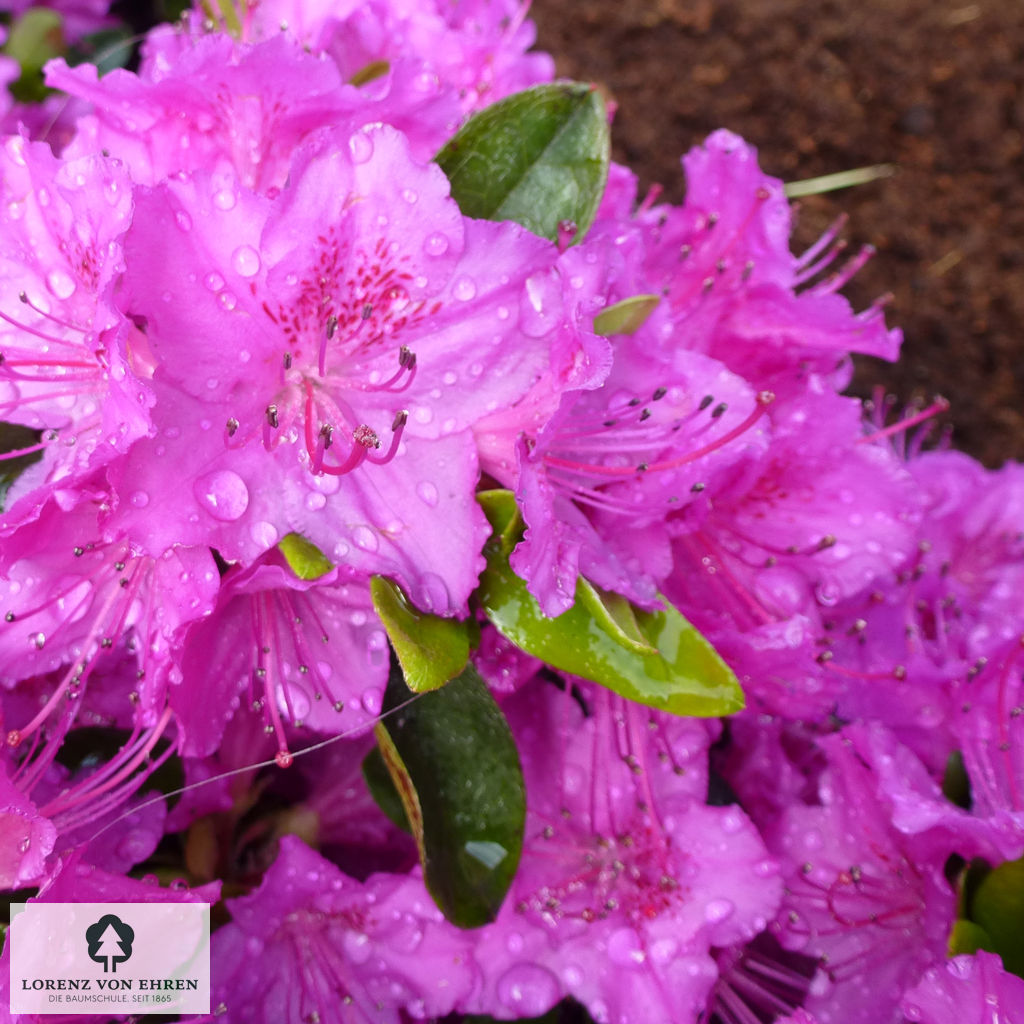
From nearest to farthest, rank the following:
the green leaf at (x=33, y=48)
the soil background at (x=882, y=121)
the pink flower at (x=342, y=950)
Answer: the pink flower at (x=342, y=950) < the green leaf at (x=33, y=48) < the soil background at (x=882, y=121)

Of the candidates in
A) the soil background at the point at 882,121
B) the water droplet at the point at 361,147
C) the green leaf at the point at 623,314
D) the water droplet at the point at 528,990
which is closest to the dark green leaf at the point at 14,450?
the water droplet at the point at 361,147

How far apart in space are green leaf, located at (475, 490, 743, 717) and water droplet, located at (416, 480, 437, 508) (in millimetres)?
42

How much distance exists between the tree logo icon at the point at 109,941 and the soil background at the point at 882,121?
1.69 metres

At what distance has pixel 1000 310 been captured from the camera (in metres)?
1.99

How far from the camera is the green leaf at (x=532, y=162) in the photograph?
0.77 m

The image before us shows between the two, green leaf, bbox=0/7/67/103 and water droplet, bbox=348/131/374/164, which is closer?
water droplet, bbox=348/131/374/164

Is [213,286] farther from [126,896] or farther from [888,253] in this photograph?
[888,253]

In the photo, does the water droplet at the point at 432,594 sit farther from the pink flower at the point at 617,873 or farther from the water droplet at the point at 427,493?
the pink flower at the point at 617,873

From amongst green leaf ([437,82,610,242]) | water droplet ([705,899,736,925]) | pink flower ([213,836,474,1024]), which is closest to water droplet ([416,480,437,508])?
green leaf ([437,82,610,242])

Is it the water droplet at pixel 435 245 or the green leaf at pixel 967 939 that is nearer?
the water droplet at pixel 435 245

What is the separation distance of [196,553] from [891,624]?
769 millimetres

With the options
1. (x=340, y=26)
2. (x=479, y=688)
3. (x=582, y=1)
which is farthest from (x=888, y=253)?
(x=479, y=688)

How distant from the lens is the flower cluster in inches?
24.6

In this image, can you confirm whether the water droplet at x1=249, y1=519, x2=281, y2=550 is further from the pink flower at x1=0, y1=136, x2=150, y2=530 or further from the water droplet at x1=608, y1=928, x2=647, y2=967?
the water droplet at x1=608, y1=928, x2=647, y2=967
